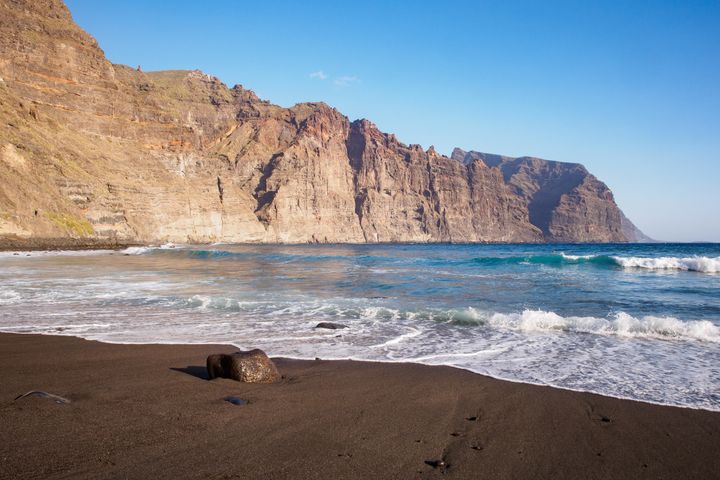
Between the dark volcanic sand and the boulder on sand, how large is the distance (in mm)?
167

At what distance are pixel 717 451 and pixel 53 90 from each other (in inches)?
3738

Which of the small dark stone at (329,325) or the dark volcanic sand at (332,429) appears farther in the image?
the small dark stone at (329,325)

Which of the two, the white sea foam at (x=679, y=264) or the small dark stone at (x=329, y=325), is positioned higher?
the white sea foam at (x=679, y=264)

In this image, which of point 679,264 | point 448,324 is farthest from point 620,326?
point 679,264

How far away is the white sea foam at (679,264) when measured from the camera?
25655 mm

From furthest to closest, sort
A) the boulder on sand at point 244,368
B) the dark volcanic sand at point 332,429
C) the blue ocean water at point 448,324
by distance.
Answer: the blue ocean water at point 448,324, the boulder on sand at point 244,368, the dark volcanic sand at point 332,429

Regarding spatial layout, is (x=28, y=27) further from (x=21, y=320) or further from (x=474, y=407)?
(x=474, y=407)

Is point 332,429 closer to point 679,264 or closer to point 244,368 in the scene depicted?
point 244,368

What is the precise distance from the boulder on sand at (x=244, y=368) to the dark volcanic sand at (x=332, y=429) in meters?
0.17

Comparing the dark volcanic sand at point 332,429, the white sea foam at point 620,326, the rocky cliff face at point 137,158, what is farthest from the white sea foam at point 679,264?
the rocky cliff face at point 137,158

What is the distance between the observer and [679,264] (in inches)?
1115

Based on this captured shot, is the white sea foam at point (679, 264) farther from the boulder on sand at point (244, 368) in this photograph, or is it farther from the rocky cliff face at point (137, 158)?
the rocky cliff face at point (137, 158)

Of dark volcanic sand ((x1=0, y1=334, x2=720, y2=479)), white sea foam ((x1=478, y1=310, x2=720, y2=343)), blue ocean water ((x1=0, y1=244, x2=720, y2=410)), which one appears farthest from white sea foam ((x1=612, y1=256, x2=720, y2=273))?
dark volcanic sand ((x1=0, y1=334, x2=720, y2=479))

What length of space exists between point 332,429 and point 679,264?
32153 mm
